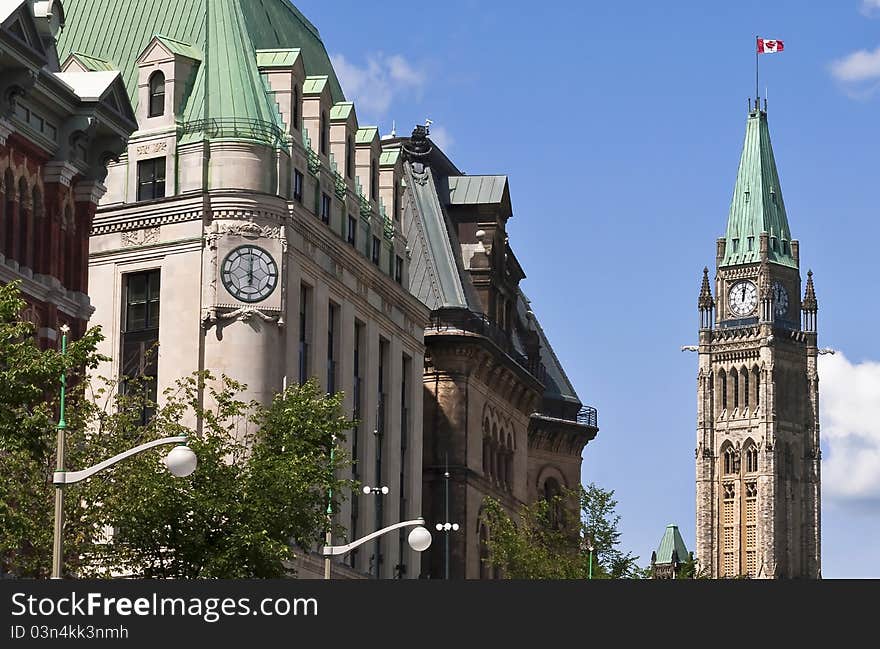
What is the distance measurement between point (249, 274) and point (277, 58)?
937 centimetres

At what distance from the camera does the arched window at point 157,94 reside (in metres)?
95.2

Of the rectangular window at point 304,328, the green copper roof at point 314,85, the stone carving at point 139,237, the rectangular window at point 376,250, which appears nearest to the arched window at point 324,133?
the green copper roof at point 314,85

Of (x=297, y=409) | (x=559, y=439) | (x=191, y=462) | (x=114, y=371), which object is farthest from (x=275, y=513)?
(x=559, y=439)

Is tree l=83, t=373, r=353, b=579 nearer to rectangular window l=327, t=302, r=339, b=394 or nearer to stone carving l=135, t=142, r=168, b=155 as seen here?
stone carving l=135, t=142, r=168, b=155

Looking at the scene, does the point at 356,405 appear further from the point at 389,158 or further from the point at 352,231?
the point at 389,158

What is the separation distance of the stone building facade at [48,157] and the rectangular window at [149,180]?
16.7 metres

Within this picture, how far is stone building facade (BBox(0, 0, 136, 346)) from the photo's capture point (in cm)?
7069

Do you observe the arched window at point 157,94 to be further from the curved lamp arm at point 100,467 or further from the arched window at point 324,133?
the curved lamp arm at point 100,467

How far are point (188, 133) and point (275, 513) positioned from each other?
1223 inches

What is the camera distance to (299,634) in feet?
107

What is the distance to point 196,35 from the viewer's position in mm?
98125

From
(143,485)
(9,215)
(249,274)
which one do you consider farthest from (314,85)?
(143,485)

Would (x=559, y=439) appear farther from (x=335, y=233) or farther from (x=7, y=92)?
(x=7, y=92)

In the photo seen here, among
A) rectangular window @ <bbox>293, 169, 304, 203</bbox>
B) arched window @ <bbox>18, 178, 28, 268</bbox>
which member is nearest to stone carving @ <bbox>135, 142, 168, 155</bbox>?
rectangular window @ <bbox>293, 169, 304, 203</bbox>
